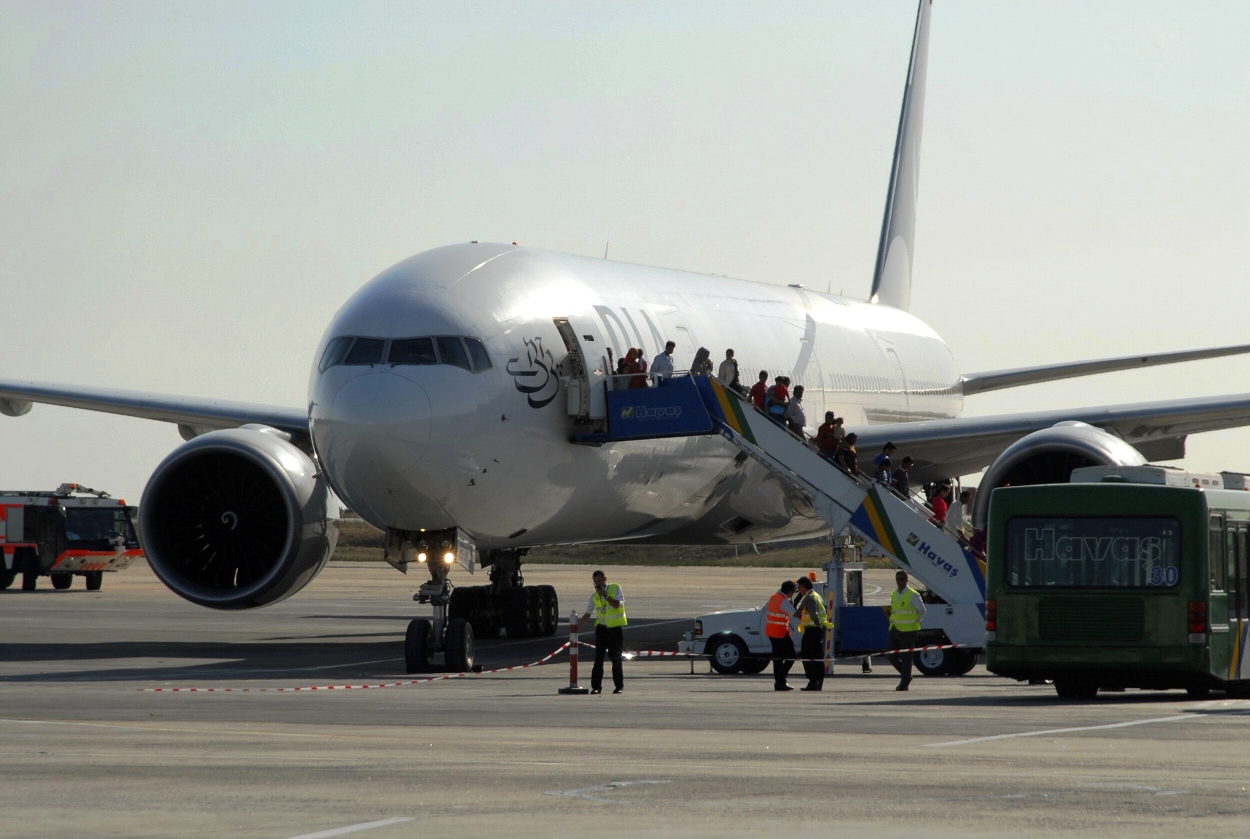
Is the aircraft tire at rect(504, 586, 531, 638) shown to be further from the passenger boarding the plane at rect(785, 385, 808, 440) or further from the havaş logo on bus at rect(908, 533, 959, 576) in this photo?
the havaş logo on bus at rect(908, 533, 959, 576)

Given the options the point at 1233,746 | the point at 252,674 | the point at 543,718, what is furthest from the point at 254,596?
the point at 1233,746

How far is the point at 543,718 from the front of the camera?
15.1 meters

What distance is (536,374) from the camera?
21.4 metres

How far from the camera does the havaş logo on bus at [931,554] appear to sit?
74.8ft

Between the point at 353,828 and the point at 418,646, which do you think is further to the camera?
the point at 418,646

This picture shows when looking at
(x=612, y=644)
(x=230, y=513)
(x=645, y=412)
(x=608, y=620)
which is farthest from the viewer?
(x=230, y=513)

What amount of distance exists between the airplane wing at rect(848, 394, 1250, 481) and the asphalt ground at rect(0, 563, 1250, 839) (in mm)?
5046

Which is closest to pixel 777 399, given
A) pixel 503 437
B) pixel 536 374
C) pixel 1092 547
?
pixel 536 374

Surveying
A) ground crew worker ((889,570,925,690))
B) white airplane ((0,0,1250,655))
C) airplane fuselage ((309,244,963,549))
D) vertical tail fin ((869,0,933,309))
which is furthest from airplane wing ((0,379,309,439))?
vertical tail fin ((869,0,933,309))

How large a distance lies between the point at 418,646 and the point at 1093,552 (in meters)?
6.89

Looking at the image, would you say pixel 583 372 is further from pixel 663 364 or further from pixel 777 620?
pixel 777 620

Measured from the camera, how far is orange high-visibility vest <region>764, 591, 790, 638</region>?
1977 centimetres

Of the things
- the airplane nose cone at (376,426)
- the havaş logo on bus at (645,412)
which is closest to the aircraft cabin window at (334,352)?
the airplane nose cone at (376,426)

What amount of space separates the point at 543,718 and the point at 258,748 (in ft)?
10.5
